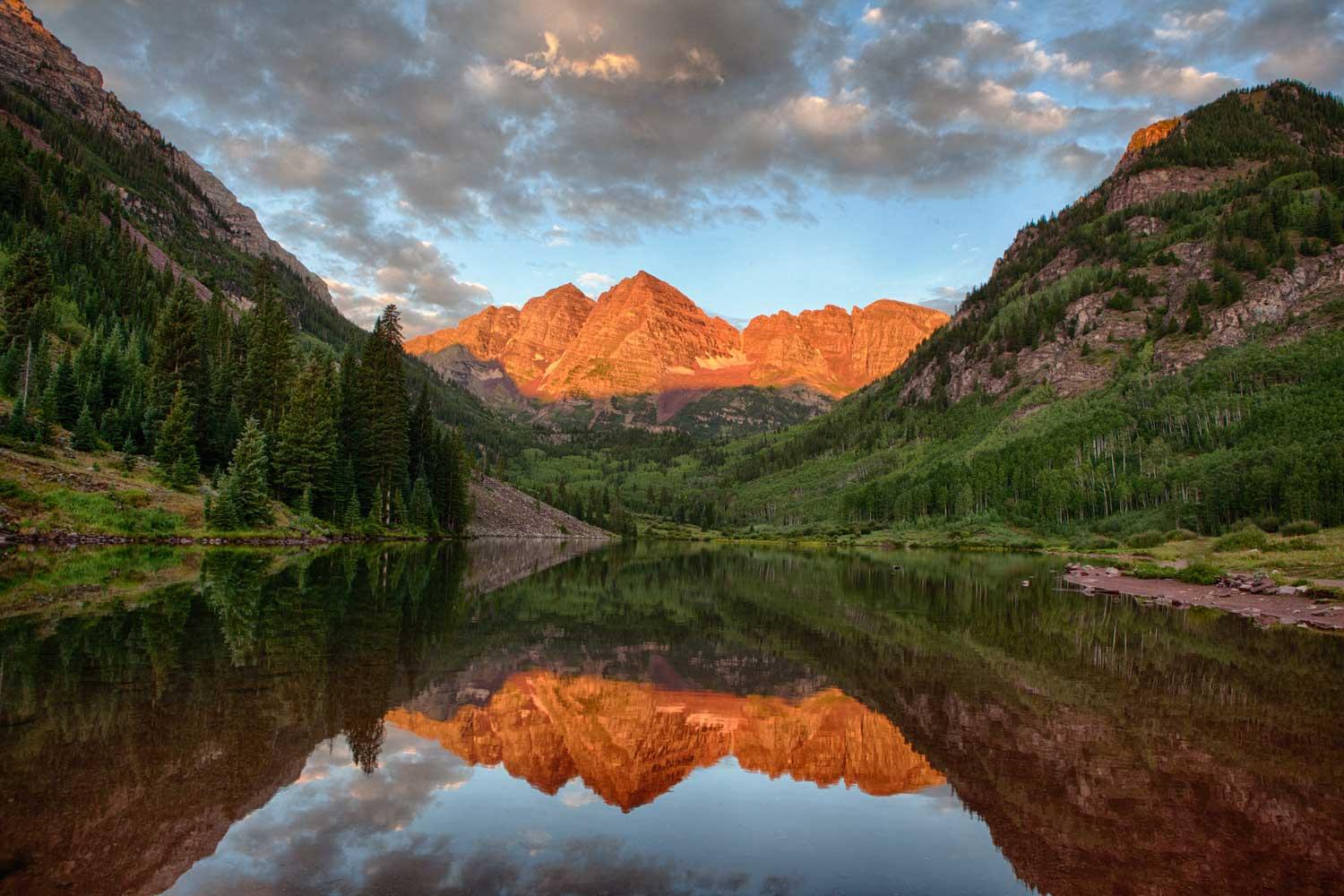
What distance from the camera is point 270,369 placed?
8962cm

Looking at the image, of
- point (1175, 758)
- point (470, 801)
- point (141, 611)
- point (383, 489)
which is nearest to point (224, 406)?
point (383, 489)

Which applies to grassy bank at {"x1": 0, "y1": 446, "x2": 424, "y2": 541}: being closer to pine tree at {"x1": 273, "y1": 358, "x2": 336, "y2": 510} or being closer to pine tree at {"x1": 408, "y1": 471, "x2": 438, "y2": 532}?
pine tree at {"x1": 273, "y1": 358, "x2": 336, "y2": 510}

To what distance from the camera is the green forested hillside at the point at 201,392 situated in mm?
68125

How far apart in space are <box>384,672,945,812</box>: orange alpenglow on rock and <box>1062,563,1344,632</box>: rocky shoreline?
29956 millimetres

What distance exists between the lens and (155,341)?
3159 inches

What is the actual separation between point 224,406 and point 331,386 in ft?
39.0

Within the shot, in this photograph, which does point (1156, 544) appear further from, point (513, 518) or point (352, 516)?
point (513, 518)

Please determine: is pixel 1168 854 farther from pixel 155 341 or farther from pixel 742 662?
pixel 155 341

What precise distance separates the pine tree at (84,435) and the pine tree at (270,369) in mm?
16526

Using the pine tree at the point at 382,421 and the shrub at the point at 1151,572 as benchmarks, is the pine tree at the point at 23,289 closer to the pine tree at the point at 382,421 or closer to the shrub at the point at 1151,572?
the pine tree at the point at 382,421

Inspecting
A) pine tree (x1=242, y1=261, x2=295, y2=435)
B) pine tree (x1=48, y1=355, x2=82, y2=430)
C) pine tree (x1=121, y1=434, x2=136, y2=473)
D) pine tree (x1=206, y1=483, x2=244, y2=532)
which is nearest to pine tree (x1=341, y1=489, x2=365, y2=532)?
pine tree (x1=242, y1=261, x2=295, y2=435)

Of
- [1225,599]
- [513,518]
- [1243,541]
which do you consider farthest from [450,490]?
[1243,541]

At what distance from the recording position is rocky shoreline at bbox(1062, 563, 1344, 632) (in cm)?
3438

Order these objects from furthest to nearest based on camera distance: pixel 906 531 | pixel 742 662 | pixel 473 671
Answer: pixel 906 531
pixel 742 662
pixel 473 671
